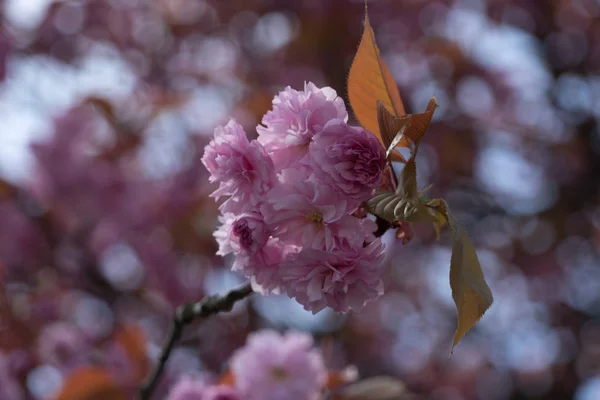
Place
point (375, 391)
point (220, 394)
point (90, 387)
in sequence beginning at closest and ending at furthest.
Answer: point (220, 394) → point (375, 391) → point (90, 387)

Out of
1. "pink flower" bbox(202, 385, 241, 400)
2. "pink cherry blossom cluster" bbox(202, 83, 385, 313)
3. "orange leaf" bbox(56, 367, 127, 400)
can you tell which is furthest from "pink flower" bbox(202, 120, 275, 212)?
"orange leaf" bbox(56, 367, 127, 400)

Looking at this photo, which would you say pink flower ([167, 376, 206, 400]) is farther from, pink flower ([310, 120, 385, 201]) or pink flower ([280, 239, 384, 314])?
pink flower ([310, 120, 385, 201])

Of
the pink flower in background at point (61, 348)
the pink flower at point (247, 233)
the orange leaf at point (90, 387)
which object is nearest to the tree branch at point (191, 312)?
the pink flower at point (247, 233)

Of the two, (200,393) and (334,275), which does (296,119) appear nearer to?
(334,275)

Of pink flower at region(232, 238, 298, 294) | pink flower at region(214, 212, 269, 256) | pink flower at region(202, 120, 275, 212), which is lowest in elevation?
pink flower at region(232, 238, 298, 294)

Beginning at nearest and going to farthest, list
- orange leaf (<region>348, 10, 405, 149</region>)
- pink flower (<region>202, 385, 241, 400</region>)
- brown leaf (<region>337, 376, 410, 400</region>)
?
1. orange leaf (<region>348, 10, 405, 149</region>)
2. pink flower (<region>202, 385, 241, 400</region>)
3. brown leaf (<region>337, 376, 410, 400</region>)

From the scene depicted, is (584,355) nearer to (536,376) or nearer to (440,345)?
(536,376)

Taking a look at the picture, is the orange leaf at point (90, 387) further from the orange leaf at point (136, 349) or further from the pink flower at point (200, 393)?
the pink flower at point (200, 393)

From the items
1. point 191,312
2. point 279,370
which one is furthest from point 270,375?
point 191,312
